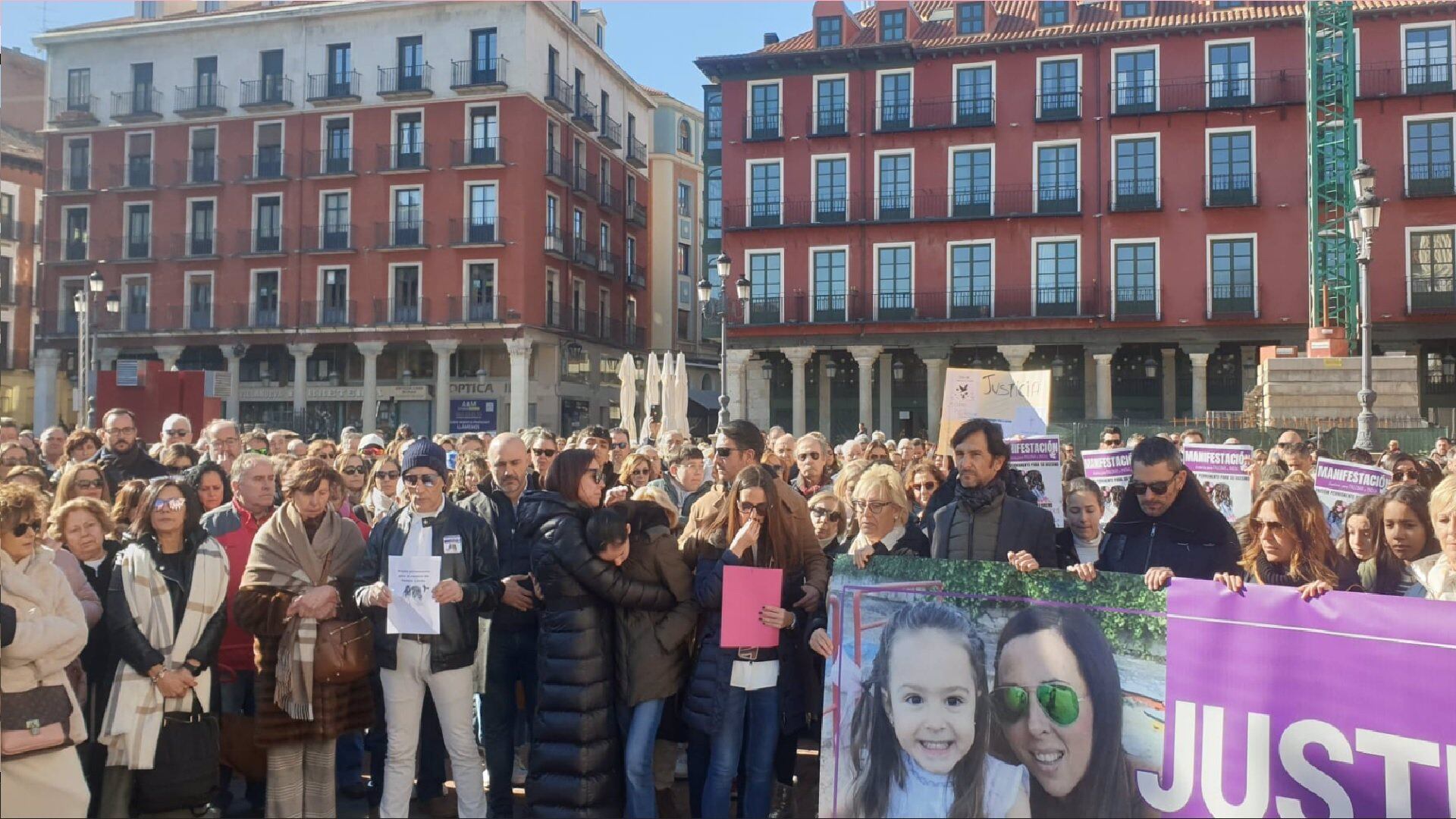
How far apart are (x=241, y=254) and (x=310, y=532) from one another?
145ft

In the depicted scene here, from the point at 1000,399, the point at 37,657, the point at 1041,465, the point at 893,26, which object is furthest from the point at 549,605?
the point at 893,26

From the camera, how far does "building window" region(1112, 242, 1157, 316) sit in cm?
3678

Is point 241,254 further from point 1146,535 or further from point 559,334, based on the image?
point 1146,535

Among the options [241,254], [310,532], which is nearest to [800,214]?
[241,254]

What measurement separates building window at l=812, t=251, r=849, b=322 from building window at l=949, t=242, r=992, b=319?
3974 mm

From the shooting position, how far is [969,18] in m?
39.6

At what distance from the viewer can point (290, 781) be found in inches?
227

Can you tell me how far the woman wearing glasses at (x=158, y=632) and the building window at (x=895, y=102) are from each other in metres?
36.1

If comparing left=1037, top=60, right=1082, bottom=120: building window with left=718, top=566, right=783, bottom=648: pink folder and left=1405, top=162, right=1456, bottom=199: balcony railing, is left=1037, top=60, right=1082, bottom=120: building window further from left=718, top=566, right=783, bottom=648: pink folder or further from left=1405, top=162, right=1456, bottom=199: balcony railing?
left=718, top=566, right=783, bottom=648: pink folder

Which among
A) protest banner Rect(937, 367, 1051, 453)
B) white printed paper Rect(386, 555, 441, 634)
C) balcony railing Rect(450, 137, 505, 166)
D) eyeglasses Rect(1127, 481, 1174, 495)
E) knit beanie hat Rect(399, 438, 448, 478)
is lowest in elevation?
white printed paper Rect(386, 555, 441, 634)

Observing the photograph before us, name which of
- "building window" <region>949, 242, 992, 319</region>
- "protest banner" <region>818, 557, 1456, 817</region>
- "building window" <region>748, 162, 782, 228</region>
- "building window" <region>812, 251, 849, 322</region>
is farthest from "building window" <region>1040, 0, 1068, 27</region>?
"protest banner" <region>818, 557, 1456, 817</region>

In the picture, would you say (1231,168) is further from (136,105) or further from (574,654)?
(136,105)

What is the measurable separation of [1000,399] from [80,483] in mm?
9894

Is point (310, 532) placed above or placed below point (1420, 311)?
below
